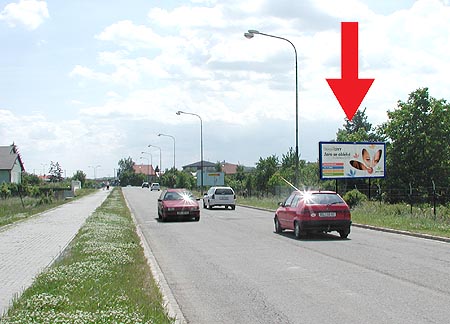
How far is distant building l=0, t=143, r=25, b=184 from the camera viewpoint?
94.3 metres

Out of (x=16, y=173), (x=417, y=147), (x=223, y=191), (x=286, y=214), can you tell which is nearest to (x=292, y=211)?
(x=286, y=214)

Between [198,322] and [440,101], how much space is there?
49496mm

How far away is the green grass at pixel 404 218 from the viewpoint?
1869 cm

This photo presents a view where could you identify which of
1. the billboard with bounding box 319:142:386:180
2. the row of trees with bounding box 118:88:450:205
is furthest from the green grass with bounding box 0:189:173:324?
the row of trees with bounding box 118:88:450:205

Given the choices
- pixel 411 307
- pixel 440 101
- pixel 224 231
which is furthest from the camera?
pixel 440 101

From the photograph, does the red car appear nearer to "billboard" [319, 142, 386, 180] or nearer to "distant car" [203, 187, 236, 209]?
"billboard" [319, 142, 386, 180]

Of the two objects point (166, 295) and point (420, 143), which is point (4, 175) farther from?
point (166, 295)

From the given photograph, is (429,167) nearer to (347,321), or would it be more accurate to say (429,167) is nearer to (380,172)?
(380,172)

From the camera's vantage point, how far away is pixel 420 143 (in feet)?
167

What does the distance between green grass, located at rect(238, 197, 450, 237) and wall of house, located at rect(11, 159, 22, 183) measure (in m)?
81.2

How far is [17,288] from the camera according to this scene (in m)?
9.03

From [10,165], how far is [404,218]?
84.7 metres

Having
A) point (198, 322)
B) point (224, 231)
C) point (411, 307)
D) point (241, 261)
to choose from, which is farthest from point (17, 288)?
point (224, 231)

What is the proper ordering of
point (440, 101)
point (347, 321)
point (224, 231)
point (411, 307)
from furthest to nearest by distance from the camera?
point (440, 101)
point (224, 231)
point (411, 307)
point (347, 321)
